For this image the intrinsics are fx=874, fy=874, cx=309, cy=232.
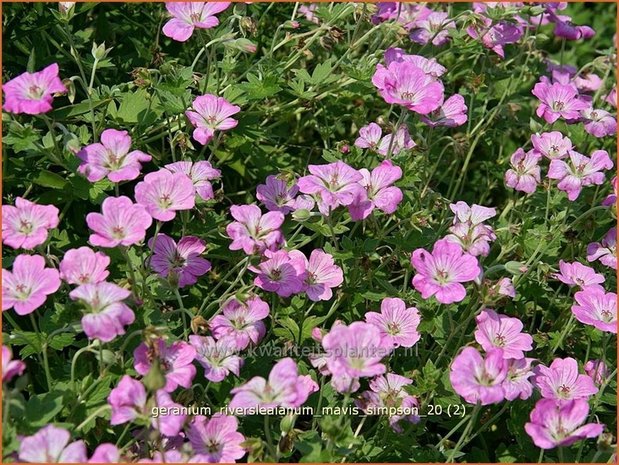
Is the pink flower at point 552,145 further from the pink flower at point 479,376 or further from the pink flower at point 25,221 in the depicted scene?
the pink flower at point 25,221

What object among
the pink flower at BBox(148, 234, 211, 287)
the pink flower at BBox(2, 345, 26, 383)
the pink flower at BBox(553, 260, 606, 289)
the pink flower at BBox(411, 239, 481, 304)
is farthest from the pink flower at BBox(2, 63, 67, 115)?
the pink flower at BBox(553, 260, 606, 289)

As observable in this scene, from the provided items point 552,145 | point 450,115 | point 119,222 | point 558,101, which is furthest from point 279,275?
point 558,101

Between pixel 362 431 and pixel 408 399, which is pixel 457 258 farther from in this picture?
pixel 362 431

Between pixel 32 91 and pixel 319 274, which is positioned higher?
pixel 32 91

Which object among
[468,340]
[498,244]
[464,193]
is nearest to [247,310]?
[468,340]

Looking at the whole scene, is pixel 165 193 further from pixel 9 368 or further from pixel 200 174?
pixel 9 368

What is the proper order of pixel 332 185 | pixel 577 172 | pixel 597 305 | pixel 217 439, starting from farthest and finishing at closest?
pixel 577 172 → pixel 597 305 → pixel 332 185 → pixel 217 439
